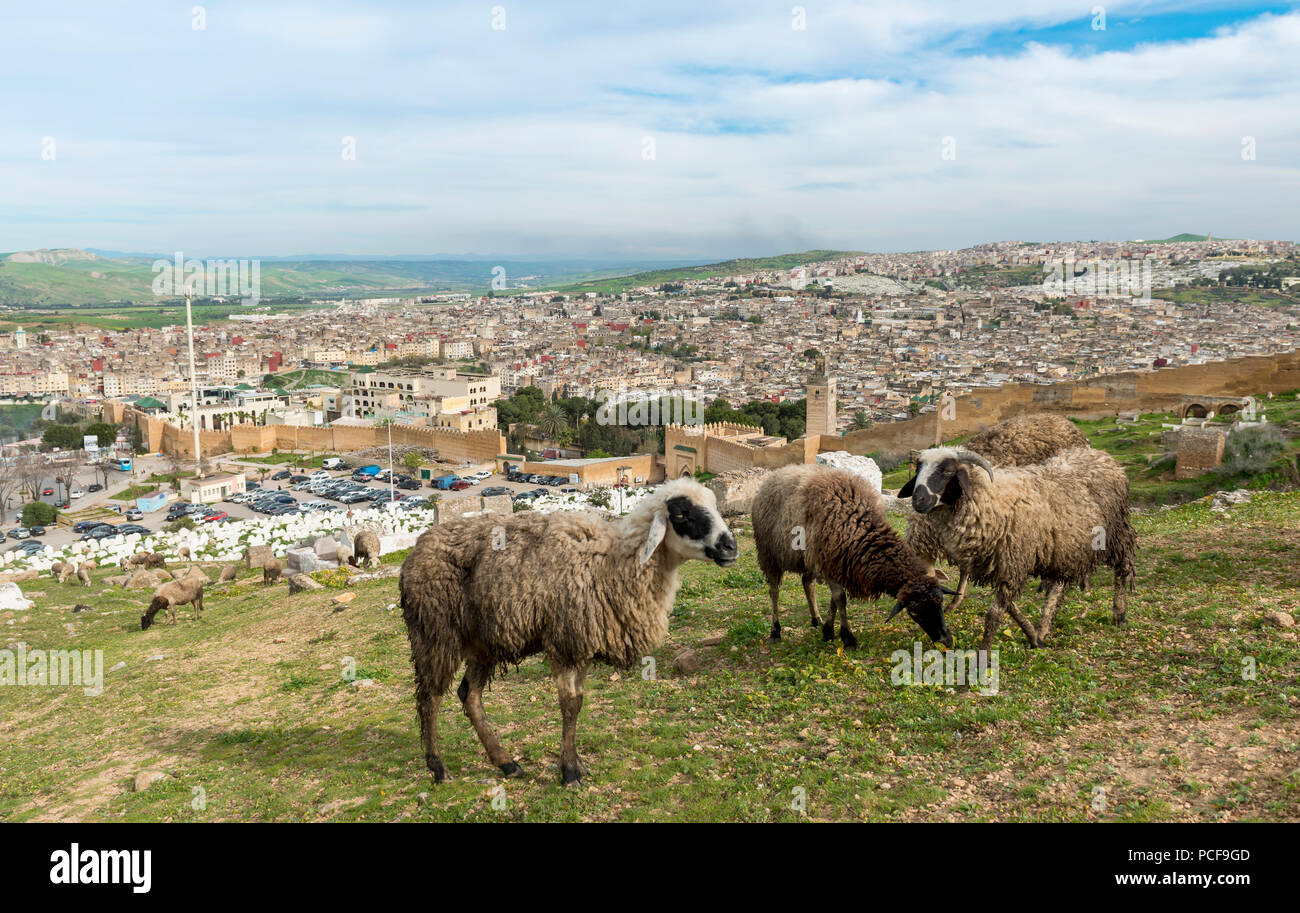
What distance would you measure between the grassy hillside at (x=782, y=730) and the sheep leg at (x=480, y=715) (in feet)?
0.56

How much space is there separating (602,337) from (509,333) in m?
27.6

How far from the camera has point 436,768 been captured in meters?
5.33

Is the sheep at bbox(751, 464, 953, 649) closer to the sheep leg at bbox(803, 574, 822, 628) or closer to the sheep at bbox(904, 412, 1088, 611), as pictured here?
the sheep leg at bbox(803, 574, 822, 628)

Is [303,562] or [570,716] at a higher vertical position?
[570,716]

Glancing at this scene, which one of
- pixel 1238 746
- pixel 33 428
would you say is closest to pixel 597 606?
pixel 1238 746

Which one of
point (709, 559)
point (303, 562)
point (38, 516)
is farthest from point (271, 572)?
point (38, 516)

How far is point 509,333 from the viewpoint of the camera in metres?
169

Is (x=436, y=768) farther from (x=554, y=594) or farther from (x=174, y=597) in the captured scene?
(x=174, y=597)

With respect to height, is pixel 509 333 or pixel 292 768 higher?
pixel 509 333

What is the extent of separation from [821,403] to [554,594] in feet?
163

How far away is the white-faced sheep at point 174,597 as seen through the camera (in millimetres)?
13400

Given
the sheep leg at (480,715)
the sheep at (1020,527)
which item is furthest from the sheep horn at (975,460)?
the sheep leg at (480,715)
